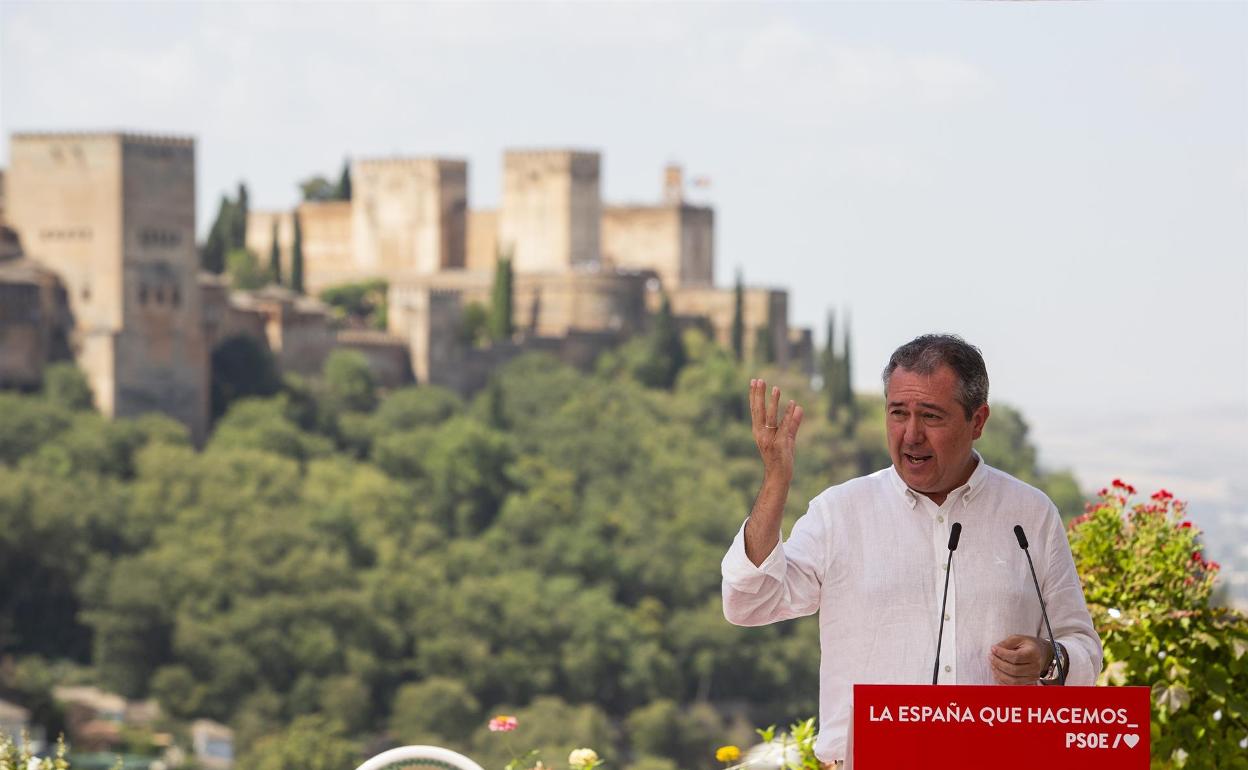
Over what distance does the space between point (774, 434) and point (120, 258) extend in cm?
3324

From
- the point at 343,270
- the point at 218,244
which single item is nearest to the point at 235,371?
the point at 218,244

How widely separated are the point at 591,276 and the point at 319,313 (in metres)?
8.26

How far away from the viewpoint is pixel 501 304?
145ft

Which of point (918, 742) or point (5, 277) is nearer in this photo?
point (918, 742)

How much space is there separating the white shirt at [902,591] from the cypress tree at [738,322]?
42.5 m

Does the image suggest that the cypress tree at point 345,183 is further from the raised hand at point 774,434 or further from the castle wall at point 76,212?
the raised hand at point 774,434

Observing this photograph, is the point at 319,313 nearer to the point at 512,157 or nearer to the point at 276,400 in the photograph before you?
the point at 276,400

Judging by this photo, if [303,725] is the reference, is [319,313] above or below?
above

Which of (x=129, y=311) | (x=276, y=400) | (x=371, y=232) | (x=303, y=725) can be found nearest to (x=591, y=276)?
(x=371, y=232)

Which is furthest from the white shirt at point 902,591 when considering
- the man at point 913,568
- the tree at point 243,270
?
the tree at point 243,270

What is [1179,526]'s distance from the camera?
203 inches

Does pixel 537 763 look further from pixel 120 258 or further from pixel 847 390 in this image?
pixel 847 390

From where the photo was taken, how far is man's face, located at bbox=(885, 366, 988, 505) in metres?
3.36

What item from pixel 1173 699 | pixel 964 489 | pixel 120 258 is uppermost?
pixel 964 489
